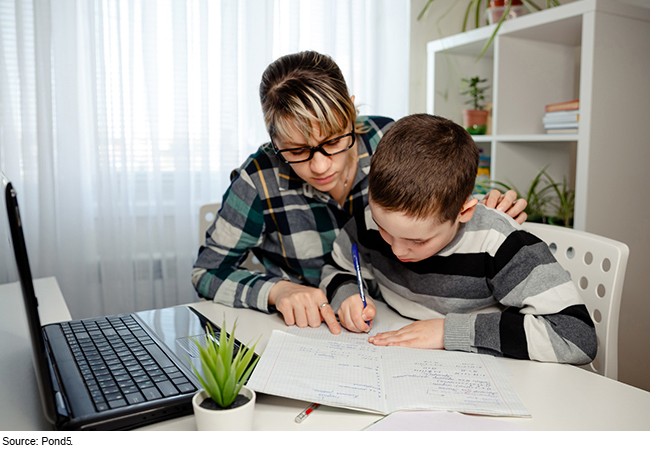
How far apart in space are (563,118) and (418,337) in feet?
4.37

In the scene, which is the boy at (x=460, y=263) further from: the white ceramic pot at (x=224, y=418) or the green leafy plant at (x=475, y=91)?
the green leafy plant at (x=475, y=91)

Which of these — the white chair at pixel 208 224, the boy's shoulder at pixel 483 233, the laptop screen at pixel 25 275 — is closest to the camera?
the laptop screen at pixel 25 275

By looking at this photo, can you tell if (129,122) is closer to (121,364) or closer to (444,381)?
(121,364)

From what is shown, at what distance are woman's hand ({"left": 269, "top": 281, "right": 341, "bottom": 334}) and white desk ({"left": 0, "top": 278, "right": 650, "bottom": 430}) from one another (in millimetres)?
276

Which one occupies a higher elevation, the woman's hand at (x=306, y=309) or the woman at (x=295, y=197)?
the woman at (x=295, y=197)

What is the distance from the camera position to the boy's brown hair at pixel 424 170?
80 cm

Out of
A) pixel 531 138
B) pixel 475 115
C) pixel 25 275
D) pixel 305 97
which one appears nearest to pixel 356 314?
pixel 305 97

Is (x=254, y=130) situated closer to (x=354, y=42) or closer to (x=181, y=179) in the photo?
(x=181, y=179)

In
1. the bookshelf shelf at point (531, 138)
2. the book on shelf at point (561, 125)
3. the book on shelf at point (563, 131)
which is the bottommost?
the bookshelf shelf at point (531, 138)

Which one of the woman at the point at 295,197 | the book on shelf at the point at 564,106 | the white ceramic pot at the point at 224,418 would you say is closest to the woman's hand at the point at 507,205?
the woman at the point at 295,197

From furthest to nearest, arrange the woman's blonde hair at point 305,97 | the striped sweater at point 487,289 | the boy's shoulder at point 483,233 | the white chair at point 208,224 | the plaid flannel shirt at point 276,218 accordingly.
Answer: the white chair at point 208,224 < the plaid flannel shirt at point 276,218 < the woman's blonde hair at point 305,97 < the boy's shoulder at point 483,233 < the striped sweater at point 487,289

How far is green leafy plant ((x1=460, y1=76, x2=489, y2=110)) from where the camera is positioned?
2.25m

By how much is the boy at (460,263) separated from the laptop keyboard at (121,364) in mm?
335

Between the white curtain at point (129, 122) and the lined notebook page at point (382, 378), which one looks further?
the white curtain at point (129, 122)
